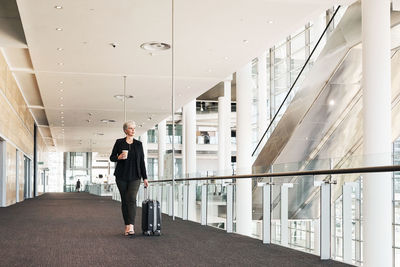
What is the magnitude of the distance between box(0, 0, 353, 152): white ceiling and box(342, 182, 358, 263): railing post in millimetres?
4809

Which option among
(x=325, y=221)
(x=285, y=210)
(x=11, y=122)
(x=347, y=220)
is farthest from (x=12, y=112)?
(x=347, y=220)

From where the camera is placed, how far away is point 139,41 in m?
11.0

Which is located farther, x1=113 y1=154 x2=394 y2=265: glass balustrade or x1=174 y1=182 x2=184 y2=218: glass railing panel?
x1=174 y1=182 x2=184 y2=218: glass railing panel

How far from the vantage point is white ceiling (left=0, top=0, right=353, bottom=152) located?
8953 mm

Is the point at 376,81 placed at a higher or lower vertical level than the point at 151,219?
higher

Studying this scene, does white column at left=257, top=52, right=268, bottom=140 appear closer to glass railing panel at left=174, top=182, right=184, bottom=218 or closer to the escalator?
the escalator

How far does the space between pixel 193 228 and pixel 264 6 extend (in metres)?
3.86

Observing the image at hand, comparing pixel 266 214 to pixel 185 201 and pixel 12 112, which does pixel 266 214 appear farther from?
pixel 12 112

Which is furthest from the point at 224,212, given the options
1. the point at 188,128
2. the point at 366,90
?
the point at 188,128

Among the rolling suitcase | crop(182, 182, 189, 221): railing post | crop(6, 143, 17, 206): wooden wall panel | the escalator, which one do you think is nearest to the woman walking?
the rolling suitcase

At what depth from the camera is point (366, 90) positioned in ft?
26.1

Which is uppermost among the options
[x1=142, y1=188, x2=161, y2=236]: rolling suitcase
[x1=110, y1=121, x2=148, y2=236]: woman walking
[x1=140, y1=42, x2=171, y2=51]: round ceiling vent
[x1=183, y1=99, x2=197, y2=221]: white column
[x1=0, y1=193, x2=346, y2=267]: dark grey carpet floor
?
[x1=140, y1=42, x2=171, y2=51]: round ceiling vent

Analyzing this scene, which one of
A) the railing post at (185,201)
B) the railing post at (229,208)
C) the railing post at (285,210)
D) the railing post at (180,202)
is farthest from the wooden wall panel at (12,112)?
the railing post at (285,210)

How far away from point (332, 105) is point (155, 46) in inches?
222
